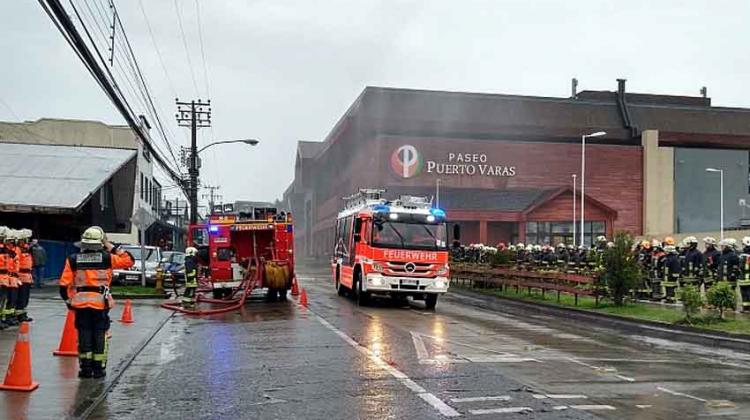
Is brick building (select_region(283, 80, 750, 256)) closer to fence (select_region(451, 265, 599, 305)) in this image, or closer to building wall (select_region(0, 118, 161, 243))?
building wall (select_region(0, 118, 161, 243))

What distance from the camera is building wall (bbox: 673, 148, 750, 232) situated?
6756 cm

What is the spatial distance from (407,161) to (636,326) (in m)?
44.6

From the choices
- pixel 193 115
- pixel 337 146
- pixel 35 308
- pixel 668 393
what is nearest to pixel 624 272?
pixel 668 393

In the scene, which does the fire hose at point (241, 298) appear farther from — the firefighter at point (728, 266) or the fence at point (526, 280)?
the firefighter at point (728, 266)

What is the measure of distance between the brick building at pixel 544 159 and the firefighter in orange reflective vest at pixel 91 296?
48.6 meters

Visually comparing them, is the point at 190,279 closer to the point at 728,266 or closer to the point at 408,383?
the point at 408,383

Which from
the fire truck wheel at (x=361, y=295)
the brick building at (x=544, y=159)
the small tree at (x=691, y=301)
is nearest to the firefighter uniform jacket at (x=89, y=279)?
the fire truck wheel at (x=361, y=295)

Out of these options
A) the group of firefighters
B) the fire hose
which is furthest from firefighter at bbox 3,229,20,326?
the fire hose

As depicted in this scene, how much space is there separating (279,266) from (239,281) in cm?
128

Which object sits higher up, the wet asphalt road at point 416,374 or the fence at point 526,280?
the fence at point 526,280

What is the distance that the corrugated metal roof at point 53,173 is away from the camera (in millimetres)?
27125

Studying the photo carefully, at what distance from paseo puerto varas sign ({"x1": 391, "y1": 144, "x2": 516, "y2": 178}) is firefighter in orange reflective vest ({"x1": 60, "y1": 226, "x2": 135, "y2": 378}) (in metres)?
51.9

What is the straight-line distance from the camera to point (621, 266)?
19312mm

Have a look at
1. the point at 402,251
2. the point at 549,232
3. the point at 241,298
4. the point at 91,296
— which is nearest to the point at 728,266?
the point at 402,251
